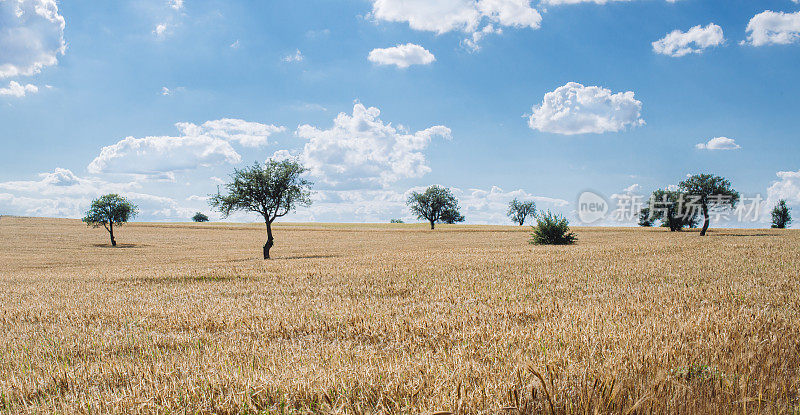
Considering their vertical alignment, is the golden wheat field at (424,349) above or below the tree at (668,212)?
below

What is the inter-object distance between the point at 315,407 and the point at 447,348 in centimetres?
210

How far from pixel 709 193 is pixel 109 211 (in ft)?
300

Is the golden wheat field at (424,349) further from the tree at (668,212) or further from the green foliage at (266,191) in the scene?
the tree at (668,212)

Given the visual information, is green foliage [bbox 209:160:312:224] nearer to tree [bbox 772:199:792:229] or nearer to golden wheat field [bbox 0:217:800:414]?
golden wheat field [bbox 0:217:800:414]

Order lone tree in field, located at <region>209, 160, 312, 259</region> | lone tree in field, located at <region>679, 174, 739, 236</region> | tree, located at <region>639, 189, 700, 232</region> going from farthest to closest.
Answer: tree, located at <region>639, 189, 700, 232</region> → lone tree in field, located at <region>679, 174, 739, 236</region> → lone tree in field, located at <region>209, 160, 312, 259</region>

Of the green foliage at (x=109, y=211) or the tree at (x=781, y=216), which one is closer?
the green foliage at (x=109, y=211)

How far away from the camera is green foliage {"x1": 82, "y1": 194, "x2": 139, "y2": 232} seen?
204ft

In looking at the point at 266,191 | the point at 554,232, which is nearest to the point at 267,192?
the point at 266,191

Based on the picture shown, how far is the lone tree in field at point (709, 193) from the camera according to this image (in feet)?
186

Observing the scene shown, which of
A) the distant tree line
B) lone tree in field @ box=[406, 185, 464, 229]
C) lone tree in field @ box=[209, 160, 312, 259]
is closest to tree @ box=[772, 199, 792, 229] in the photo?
the distant tree line

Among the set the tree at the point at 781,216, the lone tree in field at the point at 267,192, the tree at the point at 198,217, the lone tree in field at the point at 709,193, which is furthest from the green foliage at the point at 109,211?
the tree at the point at 781,216

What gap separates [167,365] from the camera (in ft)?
13.5

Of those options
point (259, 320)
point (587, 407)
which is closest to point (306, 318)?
point (259, 320)

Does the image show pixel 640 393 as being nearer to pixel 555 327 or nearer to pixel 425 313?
pixel 555 327
